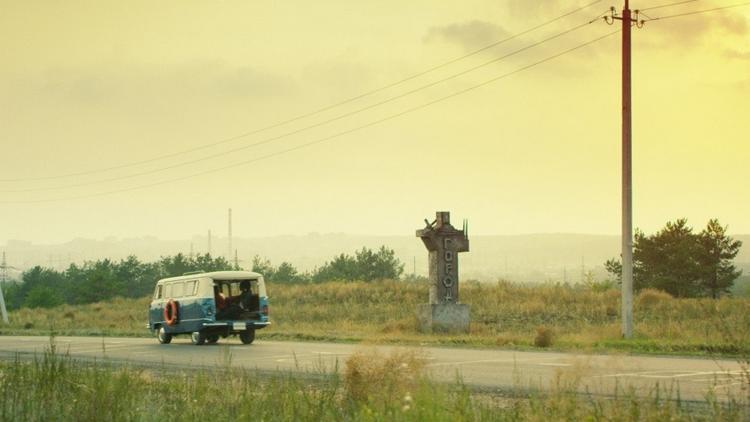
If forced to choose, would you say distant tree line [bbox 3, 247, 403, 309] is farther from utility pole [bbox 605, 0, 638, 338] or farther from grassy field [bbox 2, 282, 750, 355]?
utility pole [bbox 605, 0, 638, 338]

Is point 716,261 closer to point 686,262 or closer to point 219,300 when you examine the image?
point 686,262

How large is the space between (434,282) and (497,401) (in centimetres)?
2317

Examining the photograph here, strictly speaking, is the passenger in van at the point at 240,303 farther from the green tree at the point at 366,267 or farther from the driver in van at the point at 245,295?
the green tree at the point at 366,267

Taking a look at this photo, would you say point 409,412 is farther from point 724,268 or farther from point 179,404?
point 724,268

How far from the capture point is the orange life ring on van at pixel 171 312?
33.2 meters

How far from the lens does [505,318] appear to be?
141 ft

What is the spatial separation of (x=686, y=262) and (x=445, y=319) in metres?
55.5

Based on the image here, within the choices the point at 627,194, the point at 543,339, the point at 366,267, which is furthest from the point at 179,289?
the point at 366,267

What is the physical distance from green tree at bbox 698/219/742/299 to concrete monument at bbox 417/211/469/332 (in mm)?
55576

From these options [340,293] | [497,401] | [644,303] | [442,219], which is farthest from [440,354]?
[340,293]

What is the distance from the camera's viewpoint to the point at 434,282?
35594mm

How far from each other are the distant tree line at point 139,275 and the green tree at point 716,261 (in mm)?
36434

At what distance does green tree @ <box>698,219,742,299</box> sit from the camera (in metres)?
86.9

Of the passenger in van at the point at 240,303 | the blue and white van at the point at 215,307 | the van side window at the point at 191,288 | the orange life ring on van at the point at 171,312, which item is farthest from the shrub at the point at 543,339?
the orange life ring on van at the point at 171,312
